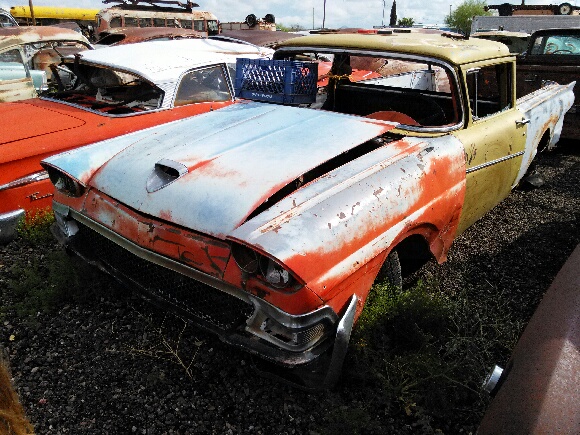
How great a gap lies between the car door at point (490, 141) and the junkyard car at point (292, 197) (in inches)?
0.6

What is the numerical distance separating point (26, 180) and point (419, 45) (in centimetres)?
294

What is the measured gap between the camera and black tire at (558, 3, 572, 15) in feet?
52.3

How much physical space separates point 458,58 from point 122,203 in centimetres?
227

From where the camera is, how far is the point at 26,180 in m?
3.48

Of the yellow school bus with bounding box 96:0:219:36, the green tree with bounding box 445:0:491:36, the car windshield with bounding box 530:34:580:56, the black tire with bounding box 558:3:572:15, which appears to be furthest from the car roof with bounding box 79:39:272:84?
the green tree with bounding box 445:0:491:36

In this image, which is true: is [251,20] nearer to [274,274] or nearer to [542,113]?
[542,113]

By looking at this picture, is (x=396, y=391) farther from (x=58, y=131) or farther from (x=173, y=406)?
(x=58, y=131)

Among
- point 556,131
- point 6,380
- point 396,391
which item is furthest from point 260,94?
point 556,131

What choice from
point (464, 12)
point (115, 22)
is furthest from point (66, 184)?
point (464, 12)

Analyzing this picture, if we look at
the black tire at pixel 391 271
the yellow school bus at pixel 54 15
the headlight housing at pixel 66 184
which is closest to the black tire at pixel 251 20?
the yellow school bus at pixel 54 15

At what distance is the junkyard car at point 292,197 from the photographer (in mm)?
1976

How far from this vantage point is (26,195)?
11.5 ft

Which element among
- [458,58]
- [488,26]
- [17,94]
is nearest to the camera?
[458,58]

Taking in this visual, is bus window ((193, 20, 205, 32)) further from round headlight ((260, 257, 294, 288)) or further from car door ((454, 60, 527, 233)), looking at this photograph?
round headlight ((260, 257, 294, 288))
